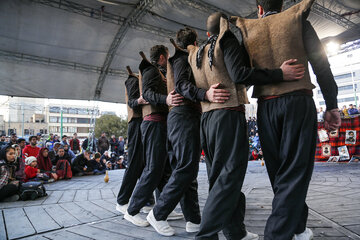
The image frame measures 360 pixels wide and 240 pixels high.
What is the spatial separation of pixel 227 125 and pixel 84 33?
7415mm

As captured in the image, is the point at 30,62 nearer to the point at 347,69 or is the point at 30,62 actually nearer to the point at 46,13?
the point at 46,13

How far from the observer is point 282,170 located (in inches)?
58.3

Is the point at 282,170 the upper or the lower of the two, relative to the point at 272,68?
lower

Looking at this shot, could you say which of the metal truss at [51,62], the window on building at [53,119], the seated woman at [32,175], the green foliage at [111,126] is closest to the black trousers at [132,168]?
the seated woman at [32,175]

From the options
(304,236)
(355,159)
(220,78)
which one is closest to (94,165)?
(220,78)

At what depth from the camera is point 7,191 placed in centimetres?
373

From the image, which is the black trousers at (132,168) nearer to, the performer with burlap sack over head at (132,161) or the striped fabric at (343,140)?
the performer with burlap sack over head at (132,161)

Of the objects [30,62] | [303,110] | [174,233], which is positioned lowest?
[174,233]

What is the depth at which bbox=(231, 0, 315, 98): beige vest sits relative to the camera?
1487 mm

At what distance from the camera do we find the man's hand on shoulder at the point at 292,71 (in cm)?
146

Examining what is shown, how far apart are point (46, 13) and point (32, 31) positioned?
34.8 inches

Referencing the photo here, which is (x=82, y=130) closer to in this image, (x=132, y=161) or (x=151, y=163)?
(x=132, y=161)

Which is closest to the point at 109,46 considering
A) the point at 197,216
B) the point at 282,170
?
the point at 197,216

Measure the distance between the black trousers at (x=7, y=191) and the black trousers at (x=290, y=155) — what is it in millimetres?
3882
